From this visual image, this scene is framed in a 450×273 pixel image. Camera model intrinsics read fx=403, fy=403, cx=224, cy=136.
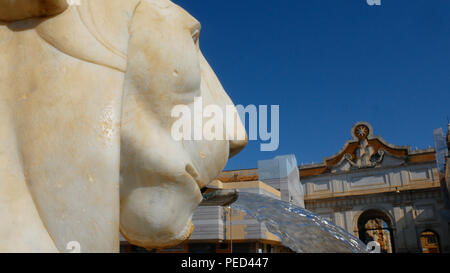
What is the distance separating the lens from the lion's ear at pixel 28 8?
32.3 inches

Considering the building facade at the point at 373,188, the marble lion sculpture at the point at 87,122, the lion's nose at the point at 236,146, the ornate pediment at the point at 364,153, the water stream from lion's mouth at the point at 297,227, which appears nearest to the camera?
the marble lion sculpture at the point at 87,122

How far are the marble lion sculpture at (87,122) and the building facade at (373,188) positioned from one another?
48.6 feet

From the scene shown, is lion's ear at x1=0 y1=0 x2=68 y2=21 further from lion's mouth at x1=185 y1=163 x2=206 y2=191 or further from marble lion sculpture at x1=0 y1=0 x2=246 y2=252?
lion's mouth at x1=185 y1=163 x2=206 y2=191

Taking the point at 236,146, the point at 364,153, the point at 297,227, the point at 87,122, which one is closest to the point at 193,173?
the point at 236,146

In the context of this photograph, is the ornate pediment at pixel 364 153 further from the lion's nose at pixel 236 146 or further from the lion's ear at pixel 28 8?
the lion's ear at pixel 28 8

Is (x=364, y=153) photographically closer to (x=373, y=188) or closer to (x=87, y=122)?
(x=373, y=188)

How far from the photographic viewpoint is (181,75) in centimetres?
102

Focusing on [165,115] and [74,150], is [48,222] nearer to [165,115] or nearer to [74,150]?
[74,150]

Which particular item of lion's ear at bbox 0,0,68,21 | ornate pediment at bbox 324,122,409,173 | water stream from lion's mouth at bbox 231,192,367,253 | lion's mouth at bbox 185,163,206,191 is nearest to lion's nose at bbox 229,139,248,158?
lion's mouth at bbox 185,163,206,191

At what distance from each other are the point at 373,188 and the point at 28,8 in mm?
20342

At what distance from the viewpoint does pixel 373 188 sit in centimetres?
1950

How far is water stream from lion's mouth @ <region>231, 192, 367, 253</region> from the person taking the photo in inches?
150

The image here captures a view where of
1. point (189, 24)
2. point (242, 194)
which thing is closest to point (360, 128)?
point (242, 194)

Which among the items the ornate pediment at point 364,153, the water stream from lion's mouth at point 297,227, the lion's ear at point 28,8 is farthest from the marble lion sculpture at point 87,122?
the ornate pediment at point 364,153
